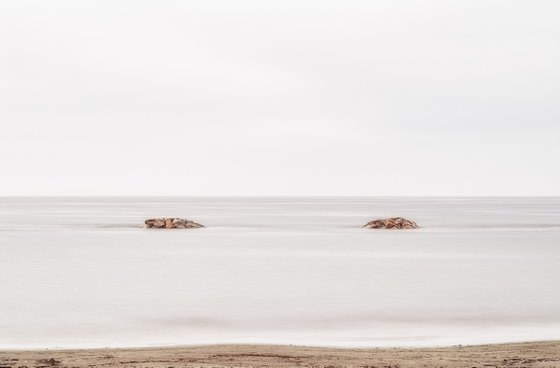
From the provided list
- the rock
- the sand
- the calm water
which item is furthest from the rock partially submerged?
the sand

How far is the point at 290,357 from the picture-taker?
15203 millimetres

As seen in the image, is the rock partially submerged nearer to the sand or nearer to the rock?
the rock

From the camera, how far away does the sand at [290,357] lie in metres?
14.1

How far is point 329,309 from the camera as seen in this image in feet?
93.0

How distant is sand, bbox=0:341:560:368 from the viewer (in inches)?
555

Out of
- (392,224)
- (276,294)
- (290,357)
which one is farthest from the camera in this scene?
(392,224)

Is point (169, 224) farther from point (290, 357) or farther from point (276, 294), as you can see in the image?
point (290, 357)

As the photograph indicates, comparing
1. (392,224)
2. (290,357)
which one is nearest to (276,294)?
(290,357)

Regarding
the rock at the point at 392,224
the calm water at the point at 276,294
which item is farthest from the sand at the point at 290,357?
the rock at the point at 392,224

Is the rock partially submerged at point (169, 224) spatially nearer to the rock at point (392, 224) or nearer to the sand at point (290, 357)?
the rock at point (392, 224)

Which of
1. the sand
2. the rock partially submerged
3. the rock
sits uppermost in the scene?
the rock

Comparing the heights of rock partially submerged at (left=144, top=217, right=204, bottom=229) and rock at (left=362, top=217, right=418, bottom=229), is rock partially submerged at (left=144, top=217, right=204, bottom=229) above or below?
below

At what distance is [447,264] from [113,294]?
89.5ft

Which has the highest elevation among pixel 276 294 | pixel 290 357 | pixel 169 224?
pixel 169 224
